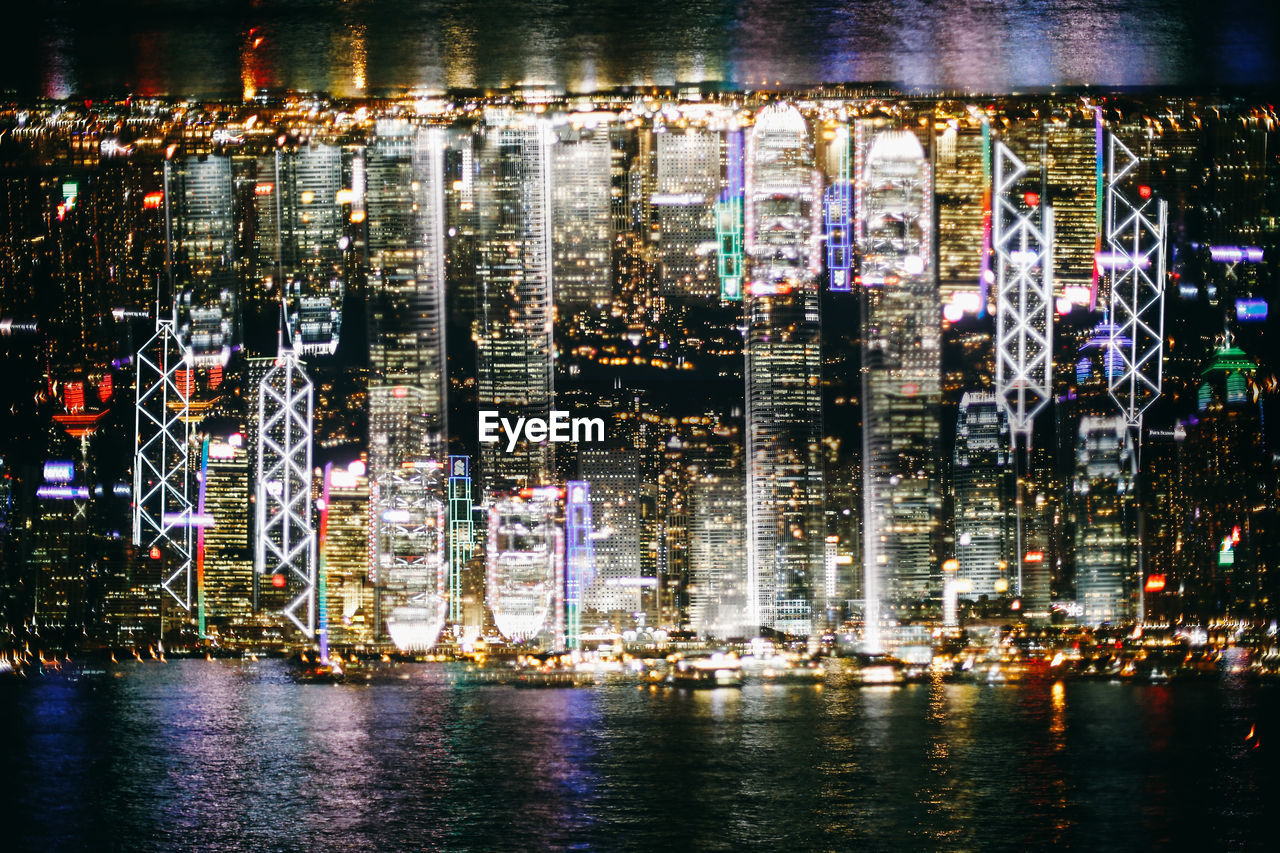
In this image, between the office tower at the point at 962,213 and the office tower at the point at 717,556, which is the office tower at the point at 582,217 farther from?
the office tower at the point at 962,213

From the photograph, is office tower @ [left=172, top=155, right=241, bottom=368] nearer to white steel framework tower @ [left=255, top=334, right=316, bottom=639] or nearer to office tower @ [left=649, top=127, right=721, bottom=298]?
white steel framework tower @ [left=255, top=334, right=316, bottom=639]

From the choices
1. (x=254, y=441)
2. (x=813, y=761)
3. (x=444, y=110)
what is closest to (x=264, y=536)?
(x=254, y=441)

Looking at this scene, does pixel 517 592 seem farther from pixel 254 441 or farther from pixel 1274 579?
pixel 1274 579

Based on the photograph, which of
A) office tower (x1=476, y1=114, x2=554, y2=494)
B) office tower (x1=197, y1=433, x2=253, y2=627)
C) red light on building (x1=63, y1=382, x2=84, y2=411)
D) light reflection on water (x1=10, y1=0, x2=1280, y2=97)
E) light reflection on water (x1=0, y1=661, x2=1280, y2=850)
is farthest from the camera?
office tower (x1=476, y1=114, x2=554, y2=494)

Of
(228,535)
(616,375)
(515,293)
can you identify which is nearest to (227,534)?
(228,535)

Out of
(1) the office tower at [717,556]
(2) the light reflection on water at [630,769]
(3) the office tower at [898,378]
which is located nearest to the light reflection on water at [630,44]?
(2) the light reflection on water at [630,769]

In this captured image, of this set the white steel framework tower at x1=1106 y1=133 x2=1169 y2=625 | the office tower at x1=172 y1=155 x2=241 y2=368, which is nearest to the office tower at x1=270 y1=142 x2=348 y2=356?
the office tower at x1=172 y1=155 x2=241 y2=368
